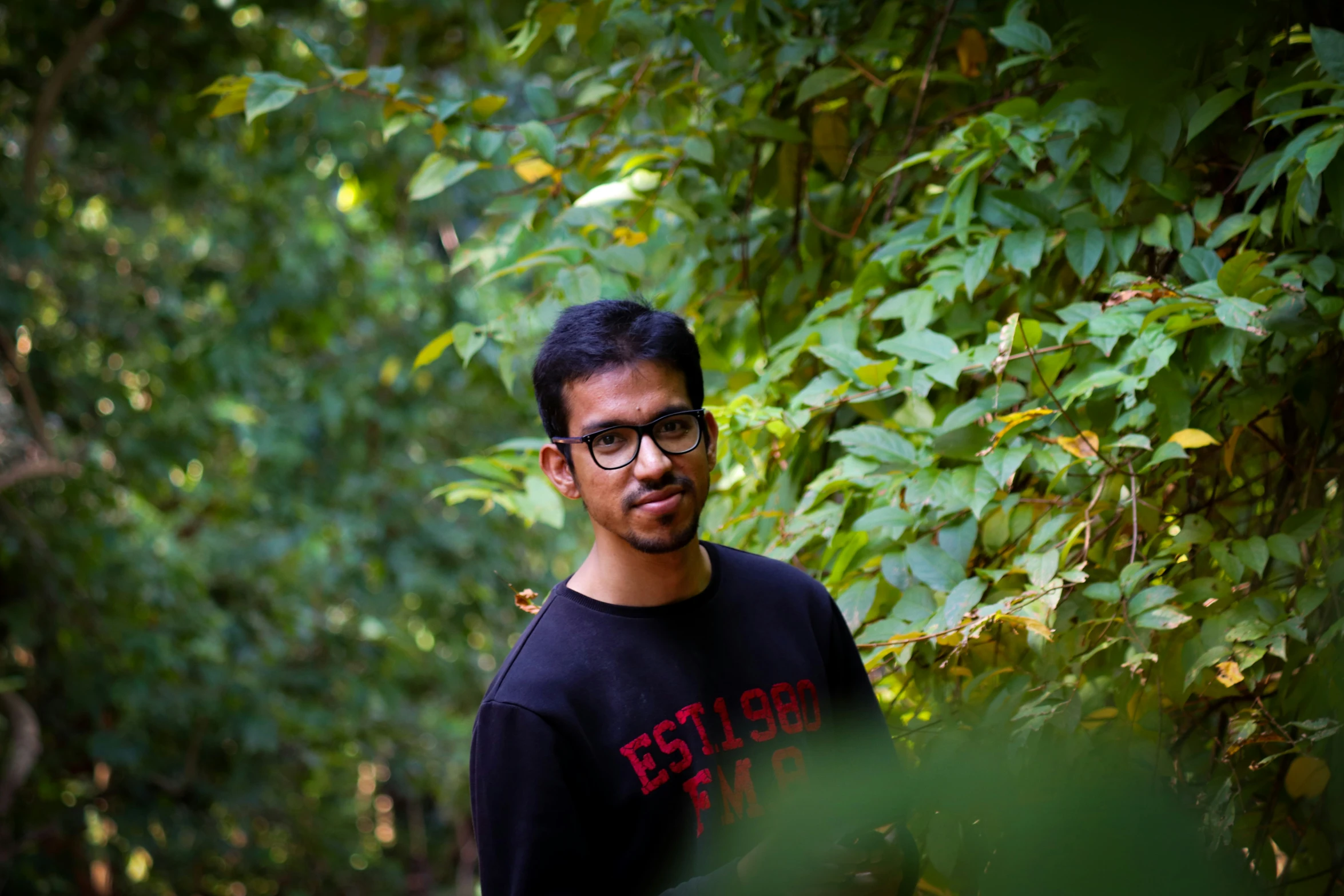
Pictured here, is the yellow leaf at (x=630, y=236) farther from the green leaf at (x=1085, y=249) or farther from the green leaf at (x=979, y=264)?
the green leaf at (x=1085, y=249)

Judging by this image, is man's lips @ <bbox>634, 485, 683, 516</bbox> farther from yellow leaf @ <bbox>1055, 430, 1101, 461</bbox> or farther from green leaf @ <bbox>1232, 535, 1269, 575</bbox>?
green leaf @ <bbox>1232, 535, 1269, 575</bbox>

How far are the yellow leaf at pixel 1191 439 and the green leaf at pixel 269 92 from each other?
63.6 inches

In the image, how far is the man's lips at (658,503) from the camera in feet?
3.91

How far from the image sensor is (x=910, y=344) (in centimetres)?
163

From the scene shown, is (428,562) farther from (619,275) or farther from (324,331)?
(619,275)

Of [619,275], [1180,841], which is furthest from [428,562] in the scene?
[1180,841]

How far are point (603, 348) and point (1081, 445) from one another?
0.71 m

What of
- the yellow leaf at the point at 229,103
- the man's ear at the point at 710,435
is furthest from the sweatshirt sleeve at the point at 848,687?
the yellow leaf at the point at 229,103

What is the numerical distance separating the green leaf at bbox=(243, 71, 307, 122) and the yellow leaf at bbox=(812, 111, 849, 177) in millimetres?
989

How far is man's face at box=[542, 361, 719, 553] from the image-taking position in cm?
119

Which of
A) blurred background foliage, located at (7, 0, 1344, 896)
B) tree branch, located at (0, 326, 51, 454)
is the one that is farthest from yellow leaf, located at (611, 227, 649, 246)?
tree branch, located at (0, 326, 51, 454)

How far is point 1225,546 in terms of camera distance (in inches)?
56.2

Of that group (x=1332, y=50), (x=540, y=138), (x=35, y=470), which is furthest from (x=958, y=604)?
(x=35, y=470)

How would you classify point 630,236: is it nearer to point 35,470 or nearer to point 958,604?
point 958,604
